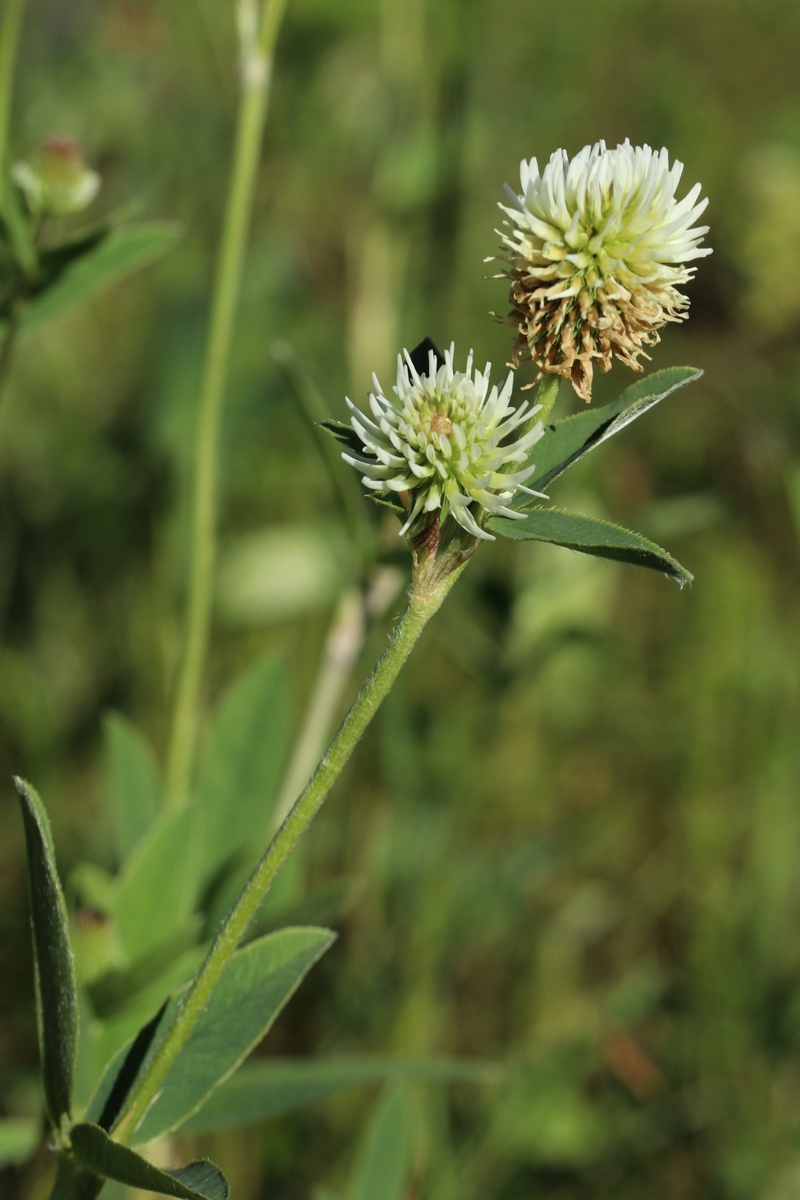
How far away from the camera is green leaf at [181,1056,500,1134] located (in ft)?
3.13

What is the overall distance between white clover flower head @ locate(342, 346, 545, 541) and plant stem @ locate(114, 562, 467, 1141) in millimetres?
40

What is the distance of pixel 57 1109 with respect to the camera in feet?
2.42

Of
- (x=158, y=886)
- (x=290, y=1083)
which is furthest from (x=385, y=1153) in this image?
(x=158, y=886)

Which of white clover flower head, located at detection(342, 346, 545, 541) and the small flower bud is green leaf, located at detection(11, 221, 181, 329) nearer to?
the small flower bud

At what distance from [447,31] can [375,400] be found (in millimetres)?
1609

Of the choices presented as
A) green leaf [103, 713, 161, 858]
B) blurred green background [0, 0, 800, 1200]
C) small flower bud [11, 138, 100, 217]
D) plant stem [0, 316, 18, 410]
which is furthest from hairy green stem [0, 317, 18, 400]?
green leaf [103, 713, 161, 858]

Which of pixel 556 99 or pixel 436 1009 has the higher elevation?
pixel 556 99

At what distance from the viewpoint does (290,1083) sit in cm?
97

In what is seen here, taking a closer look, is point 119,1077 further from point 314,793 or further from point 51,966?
point 314,793

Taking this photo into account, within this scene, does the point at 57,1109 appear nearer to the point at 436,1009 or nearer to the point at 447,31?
the point at 436,1009

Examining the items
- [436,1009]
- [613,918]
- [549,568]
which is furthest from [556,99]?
[436,1009]

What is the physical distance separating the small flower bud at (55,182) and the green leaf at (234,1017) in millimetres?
717

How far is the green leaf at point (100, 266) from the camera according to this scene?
114 centimetres

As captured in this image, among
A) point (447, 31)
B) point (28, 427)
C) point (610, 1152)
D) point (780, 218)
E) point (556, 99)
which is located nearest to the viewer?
point (610, 1152)
